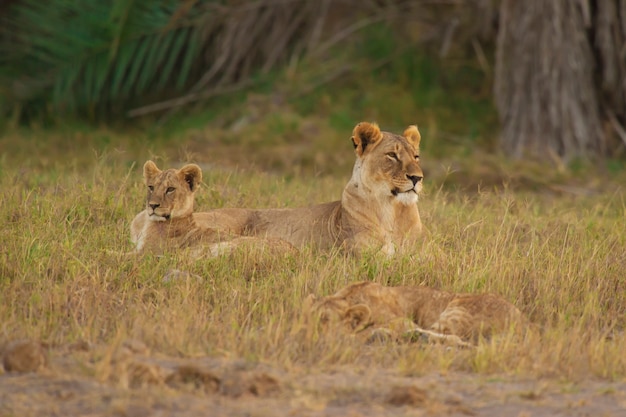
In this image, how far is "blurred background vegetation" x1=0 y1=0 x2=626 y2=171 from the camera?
13.4 metres

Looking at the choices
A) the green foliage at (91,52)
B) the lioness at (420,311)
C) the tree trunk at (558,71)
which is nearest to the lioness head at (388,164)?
the lioness at (420,311)

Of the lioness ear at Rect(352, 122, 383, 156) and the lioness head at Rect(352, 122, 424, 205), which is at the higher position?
the lioness ear at Rect(352, 122, 383, 156)

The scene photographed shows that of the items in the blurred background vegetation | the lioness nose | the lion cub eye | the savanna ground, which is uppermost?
the blurred background vegetation

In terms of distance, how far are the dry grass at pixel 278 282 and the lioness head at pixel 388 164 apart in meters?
0.41

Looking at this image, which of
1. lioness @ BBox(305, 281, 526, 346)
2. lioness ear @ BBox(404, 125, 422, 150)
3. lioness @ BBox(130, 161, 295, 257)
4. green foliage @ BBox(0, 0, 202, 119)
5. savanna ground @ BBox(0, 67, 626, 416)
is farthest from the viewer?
green foliage @ BBox(0, 0, 202, 119)

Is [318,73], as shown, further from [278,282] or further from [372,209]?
[278,282]

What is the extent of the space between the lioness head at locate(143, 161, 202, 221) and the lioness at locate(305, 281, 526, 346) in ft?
6.00

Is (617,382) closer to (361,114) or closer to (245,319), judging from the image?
(245,319)

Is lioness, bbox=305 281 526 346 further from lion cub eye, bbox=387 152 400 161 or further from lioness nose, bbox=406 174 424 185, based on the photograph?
lion cub eye, bbox=387 152 400 161

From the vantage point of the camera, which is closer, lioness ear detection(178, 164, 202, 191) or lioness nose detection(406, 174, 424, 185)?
lioness nose detection(406, 174, 424, 185)

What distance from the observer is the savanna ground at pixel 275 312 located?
15.8 feet

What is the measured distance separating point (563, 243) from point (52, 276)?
11.6ft

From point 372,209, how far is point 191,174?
1.26m

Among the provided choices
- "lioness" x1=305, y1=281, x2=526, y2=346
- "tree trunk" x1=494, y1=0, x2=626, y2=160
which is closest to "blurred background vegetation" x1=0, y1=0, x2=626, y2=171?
"tree trunk" x1=494, y1=0, x2=626, y2=160
